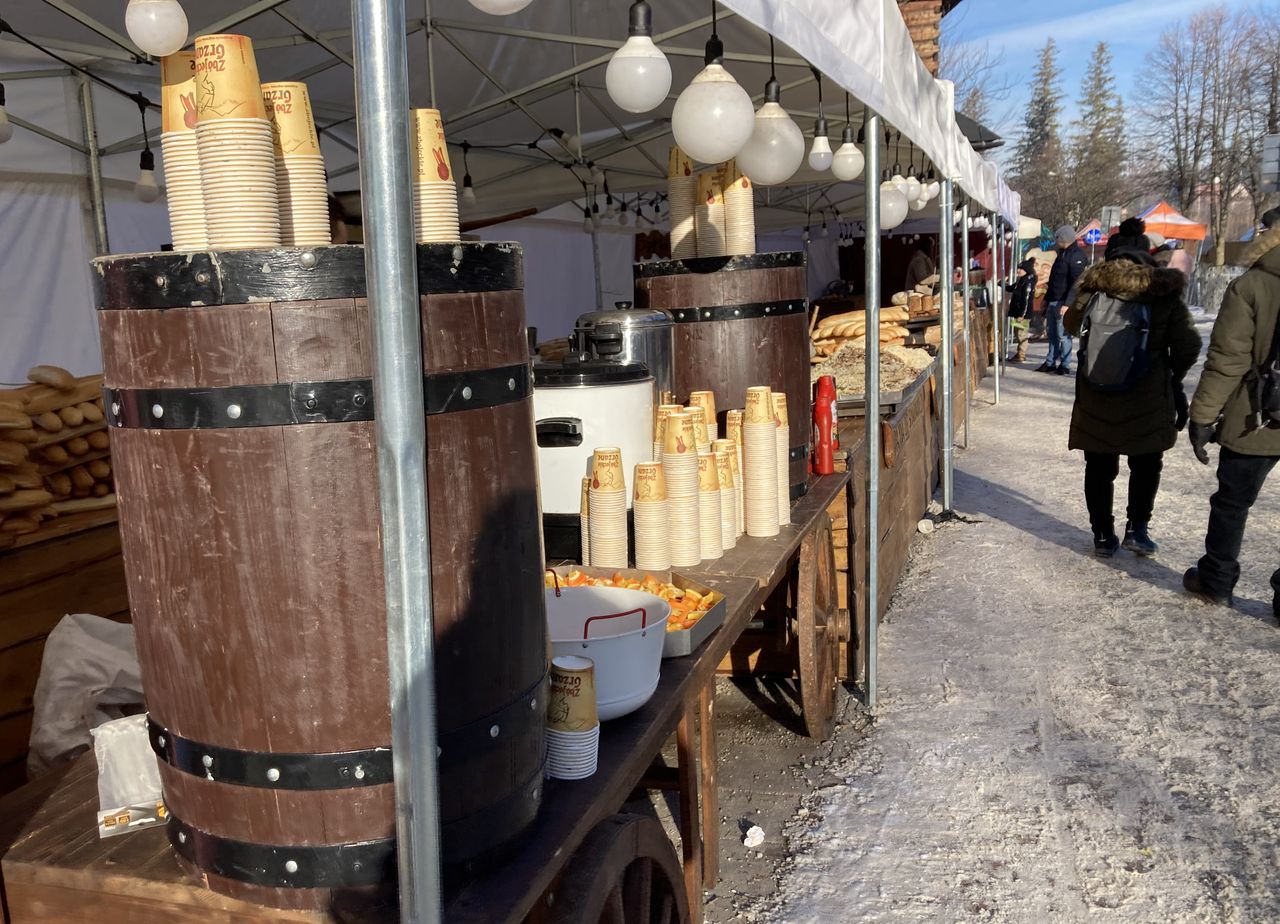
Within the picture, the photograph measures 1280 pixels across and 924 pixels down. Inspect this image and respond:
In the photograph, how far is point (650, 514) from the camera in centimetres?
291

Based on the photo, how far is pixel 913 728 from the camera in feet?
14.5

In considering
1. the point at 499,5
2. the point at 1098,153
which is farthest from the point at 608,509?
the point at 1098,153

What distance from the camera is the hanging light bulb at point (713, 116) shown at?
9.02ft

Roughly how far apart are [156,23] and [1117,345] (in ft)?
18.1

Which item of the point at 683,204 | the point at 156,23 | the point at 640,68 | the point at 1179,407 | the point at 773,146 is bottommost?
the point at 1179,407

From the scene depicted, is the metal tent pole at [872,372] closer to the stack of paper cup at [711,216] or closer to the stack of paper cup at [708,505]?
the stack of paper cup at [711,216]

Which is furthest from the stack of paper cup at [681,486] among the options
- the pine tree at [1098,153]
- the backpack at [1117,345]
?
the pine tree at [1098,153]

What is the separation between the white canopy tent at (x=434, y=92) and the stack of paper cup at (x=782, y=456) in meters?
1.05

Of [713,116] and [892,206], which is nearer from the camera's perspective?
[713,116]

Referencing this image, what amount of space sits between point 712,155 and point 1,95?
3.52m

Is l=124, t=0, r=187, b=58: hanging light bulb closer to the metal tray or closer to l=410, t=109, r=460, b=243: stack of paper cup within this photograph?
l=410, t=109, r=460, b=243: stack of paper cup

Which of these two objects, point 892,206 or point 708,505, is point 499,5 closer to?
point 708,505

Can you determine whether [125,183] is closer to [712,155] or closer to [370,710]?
[712,155]

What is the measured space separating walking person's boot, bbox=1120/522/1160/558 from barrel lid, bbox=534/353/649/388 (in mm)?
4940
